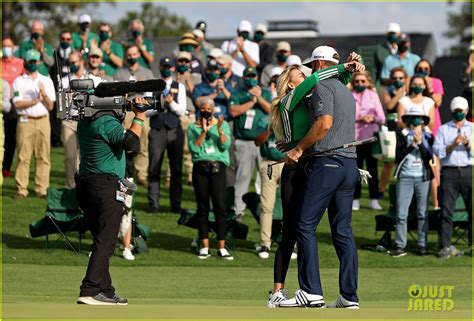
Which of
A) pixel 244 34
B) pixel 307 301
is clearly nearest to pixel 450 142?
pixel 244 34

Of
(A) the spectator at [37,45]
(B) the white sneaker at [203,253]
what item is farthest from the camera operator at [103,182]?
(A) the spectator at [37,45]

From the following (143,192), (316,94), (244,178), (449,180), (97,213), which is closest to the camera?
(316,94)

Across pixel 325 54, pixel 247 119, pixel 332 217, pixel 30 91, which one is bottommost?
pixel 332 217

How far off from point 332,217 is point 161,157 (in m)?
9.31

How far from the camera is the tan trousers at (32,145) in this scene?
68.2 feet

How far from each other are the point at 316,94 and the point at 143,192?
11.7 metres

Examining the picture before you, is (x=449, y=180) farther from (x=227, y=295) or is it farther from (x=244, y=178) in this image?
(x=227, y=295)

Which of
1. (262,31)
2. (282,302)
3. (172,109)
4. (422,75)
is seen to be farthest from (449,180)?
(282,302)

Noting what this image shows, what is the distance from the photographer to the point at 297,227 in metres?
10.8

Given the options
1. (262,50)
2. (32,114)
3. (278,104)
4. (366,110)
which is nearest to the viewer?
(278,104)

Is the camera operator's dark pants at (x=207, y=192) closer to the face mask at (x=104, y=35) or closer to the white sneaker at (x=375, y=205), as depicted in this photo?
the white sneaker at (x=375, y=205)

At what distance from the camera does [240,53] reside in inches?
889

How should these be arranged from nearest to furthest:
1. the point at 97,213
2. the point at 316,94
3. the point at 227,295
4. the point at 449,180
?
the point at 316,94 → the point at 97,213 → the point at 227,295 → the point at 449,180

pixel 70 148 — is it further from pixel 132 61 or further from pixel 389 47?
pixel 389 47
